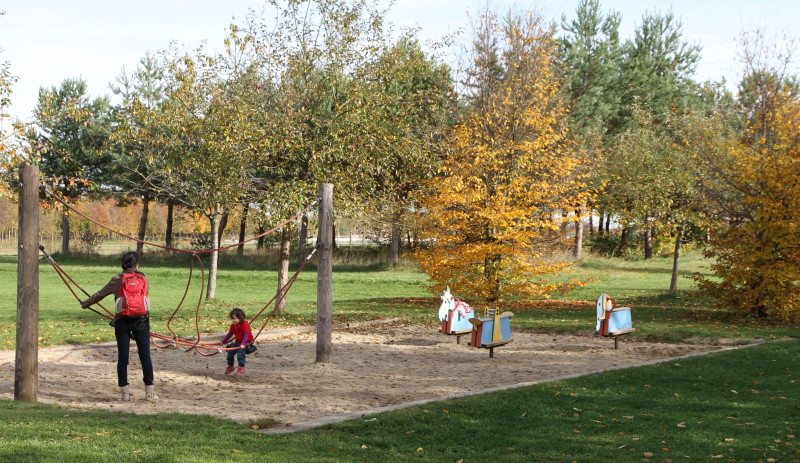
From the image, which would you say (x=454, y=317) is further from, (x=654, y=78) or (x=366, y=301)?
(x=654, y=78)

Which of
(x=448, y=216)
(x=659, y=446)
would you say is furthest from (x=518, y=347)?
(x=659, y=446)

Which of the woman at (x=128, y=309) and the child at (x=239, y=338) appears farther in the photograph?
the child at (x=239, y=338)

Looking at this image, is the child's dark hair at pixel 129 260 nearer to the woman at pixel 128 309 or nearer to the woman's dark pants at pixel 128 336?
the woman at pixel 128 309

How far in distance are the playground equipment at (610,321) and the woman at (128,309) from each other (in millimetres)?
8184

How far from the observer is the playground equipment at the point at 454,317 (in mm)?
15438

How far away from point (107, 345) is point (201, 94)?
8.78 meters

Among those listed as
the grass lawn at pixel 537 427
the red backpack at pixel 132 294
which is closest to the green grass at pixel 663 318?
the grass lawn at pixel 537 427

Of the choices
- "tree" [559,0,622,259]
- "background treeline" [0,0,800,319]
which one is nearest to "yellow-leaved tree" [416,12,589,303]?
"background treeline" [0,0,800,319]

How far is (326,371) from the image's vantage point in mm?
12602

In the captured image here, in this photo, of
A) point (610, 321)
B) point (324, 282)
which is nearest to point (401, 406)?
point (324, 282)

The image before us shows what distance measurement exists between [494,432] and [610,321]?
7.23 m

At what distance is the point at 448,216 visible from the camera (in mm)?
21281

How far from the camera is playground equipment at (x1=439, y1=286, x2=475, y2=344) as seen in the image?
15438 millimetres

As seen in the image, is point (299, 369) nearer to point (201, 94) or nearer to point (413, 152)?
point (413, 152)
